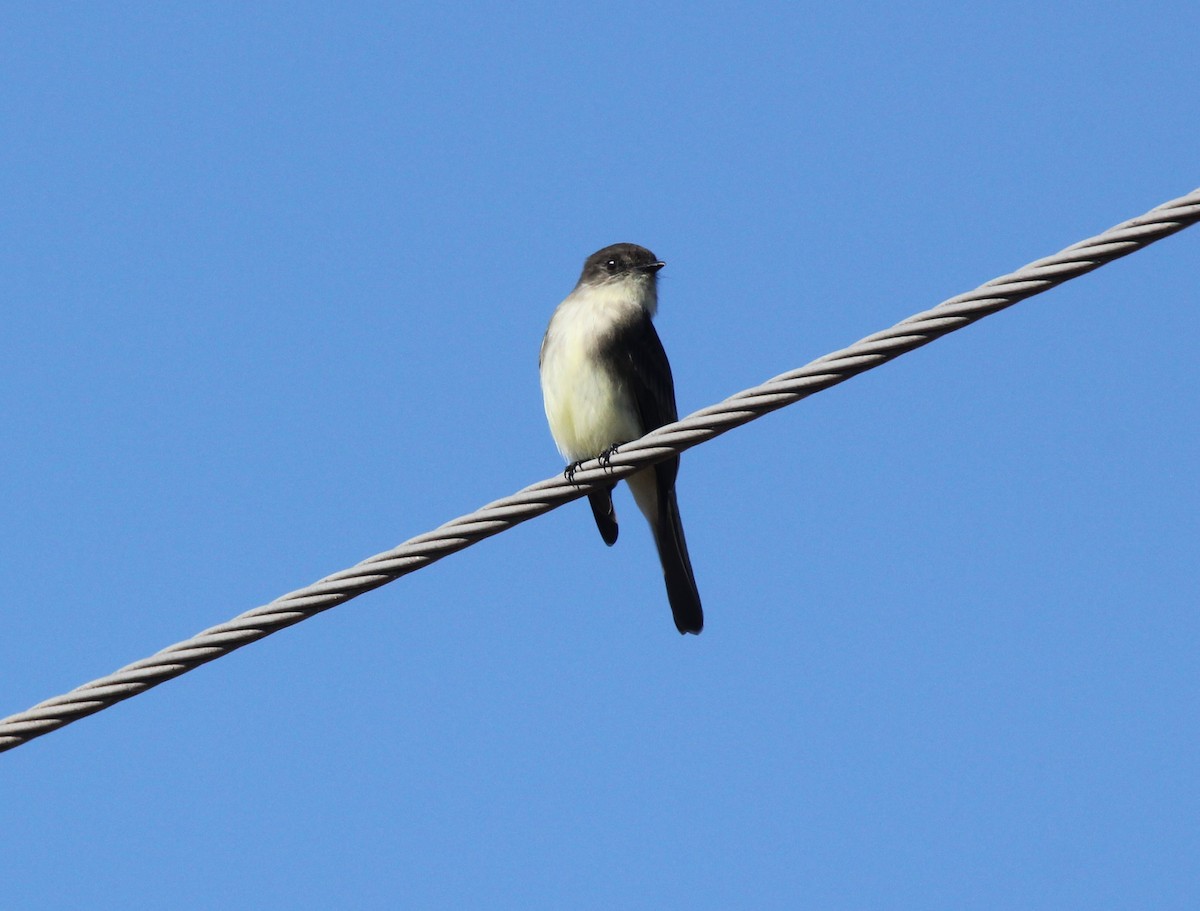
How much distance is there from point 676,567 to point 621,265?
1.62 metres

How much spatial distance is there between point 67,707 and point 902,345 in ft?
7.55

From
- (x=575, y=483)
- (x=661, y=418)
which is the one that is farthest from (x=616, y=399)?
(x=575, y=483)

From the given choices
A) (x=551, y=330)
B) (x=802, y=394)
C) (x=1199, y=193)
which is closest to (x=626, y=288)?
(x=551, y=330)

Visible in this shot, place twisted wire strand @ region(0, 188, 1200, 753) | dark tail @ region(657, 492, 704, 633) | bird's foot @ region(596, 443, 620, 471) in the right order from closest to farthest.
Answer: twisted wire strand @ region(0, 188, 1200, 753) < bird's foot @ region(596, 443, 620, 471) < dark tail @ region(657, 492, 704, 633)

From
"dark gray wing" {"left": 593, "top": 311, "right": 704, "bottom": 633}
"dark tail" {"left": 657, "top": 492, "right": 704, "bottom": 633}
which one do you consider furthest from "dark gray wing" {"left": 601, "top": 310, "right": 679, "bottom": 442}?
"dark tail" {"left": 657, "top": 492, "right": 704, "bottom": 633}

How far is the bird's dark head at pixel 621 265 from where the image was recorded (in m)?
8.06

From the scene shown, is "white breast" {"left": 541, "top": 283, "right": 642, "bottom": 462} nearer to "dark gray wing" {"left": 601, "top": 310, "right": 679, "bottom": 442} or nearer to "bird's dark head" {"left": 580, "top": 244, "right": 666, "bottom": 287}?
"dark gray wing" {"left": 601, "top": 310, "right": 679, "bottom": 442}

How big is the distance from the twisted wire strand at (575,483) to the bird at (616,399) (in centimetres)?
249

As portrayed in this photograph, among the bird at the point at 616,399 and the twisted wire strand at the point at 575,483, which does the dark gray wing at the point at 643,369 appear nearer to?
the bird at the point at 616,399

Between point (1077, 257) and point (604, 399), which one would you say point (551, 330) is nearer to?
point (604, 399)

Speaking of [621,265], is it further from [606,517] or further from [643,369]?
[606,517]

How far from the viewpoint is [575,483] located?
455 cm

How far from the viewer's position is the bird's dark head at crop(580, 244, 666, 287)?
26.5ft

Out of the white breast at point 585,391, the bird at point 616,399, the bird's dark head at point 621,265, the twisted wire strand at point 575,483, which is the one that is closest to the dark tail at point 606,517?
the bird at point 616,399
